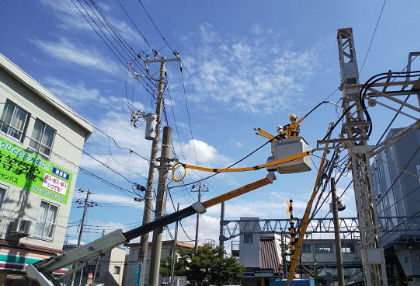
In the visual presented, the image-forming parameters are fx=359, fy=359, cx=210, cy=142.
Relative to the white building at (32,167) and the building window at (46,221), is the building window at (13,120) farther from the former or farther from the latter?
the building window at (46,221)

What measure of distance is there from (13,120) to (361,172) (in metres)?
13.8

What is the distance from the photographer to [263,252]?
158ft

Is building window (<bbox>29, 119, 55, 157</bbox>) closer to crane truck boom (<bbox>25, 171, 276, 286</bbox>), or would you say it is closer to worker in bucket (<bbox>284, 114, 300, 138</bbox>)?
crane truck boom (<bbox>25, 171, 276, 286</bbox>)

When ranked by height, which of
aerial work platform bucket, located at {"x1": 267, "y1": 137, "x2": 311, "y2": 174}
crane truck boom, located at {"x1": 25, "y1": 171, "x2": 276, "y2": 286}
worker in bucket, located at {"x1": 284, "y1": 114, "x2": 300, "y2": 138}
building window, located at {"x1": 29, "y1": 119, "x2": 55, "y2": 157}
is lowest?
crane truck boom, located at {"x1": 25, "y1": 171, "x2": 276, "y2": 286}

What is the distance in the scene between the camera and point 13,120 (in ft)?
48.4

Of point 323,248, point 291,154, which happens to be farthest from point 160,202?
point 323,248

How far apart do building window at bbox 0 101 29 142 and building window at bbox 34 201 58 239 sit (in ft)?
11.0

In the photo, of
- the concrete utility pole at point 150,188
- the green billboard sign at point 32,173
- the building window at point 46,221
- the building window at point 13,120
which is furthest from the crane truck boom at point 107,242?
the building window at point 13,120

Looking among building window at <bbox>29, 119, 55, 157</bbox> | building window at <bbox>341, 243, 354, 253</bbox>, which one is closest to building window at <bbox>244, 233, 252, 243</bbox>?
building window at <bbox>341, 243, 354, 253</bbox>

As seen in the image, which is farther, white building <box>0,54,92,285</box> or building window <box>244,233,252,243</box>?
building window <box>244,233,252,243</box>

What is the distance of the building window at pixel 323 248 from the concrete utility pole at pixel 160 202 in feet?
166

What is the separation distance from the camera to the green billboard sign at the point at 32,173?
14094 millimetres

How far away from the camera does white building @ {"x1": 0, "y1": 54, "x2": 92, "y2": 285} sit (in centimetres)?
1397

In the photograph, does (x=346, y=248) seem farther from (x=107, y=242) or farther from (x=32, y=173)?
(x=32, y=173)
